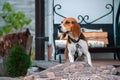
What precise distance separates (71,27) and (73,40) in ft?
0.58

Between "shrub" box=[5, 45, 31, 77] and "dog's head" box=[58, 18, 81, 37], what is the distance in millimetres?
1260

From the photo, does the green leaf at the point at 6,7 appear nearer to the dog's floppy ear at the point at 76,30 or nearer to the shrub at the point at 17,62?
the dog's floppy ear at the point at 76,30

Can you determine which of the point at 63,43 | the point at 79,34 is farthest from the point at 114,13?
the point at 79,34

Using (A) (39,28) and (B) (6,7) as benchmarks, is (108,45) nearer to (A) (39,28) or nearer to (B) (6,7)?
(A) (39,28)

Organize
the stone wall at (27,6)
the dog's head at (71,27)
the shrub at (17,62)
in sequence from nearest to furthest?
the shrub at (17,62) → the dog's head at (71,27) → the stone wall at (27,6)

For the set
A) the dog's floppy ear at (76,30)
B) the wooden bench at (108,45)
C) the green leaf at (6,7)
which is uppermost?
the green leaf at (6,7)

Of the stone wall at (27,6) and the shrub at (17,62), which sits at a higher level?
the stone wall at (27,6)

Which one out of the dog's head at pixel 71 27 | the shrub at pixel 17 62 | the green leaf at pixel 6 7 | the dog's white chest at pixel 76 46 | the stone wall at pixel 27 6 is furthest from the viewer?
the stone wall at pixel 27 6

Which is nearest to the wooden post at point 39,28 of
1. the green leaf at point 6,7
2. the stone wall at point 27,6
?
the green leaf at point 6,7

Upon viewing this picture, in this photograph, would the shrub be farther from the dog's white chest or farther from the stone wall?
the stone wall

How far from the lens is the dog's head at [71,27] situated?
15.0ft

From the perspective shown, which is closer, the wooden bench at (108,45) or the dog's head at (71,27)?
the dog's head at (71,27)

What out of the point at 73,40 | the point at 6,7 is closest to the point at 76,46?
the point at 73,40

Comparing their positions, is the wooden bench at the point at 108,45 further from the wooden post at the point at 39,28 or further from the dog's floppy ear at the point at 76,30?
the dog's floppy ear at the point at 76,30
